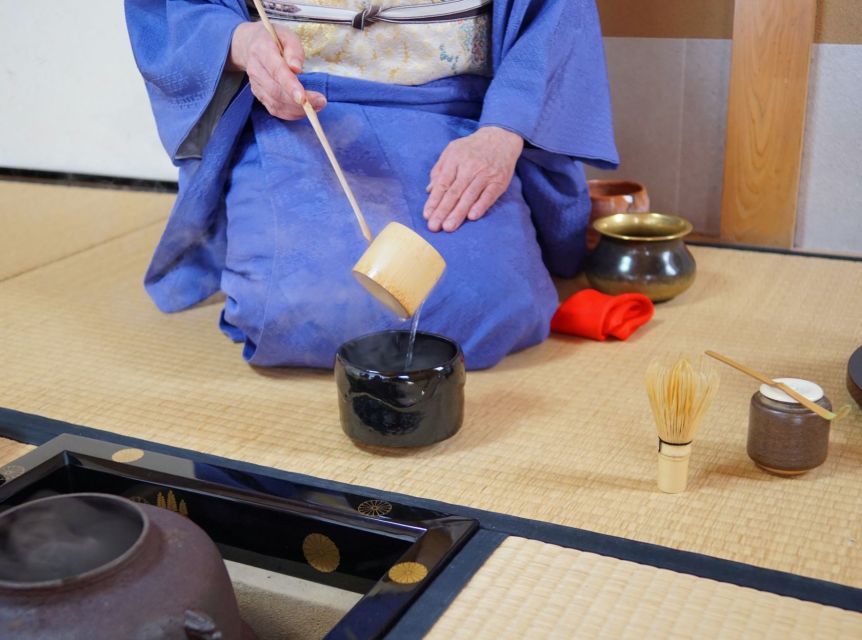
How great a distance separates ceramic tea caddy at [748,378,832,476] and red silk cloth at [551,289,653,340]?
62 cm

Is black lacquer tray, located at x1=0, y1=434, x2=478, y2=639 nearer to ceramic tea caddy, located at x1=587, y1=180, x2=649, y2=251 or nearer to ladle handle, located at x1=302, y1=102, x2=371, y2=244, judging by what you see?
ladle handle, located at x1=302, y1=102, x2=371, y2=244

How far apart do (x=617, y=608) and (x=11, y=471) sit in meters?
0.92

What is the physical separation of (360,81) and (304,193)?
31 cm

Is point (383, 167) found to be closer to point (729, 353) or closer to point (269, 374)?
point (269, 374)

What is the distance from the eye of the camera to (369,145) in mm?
2203

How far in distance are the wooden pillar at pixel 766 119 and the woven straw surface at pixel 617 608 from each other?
182 cm

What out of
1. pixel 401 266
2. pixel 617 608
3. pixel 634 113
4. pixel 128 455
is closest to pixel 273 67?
pixel 401 266

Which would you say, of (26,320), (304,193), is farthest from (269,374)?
(26,320)

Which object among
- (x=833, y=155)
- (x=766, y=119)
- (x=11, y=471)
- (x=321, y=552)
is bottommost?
(x=321, y=552)

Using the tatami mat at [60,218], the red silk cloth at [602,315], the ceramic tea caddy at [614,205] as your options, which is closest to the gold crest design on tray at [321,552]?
the red silk cloth at [602,315]

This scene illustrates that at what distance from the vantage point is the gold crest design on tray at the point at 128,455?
1.63m

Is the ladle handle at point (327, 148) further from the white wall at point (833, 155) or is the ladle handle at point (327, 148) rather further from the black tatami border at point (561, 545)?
the white wall at point (833, 155)

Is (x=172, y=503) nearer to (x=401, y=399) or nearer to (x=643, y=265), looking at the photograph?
(x=401, y=399)

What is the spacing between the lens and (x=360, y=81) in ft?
7.41
